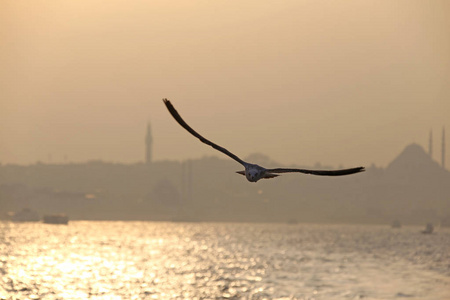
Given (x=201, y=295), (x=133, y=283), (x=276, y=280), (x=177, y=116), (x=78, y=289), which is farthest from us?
(x=276, y=280)

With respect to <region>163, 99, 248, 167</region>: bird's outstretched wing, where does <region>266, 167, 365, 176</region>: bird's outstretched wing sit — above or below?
below

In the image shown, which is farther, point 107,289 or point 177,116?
point 107,289

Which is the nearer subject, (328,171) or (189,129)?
(328,171)

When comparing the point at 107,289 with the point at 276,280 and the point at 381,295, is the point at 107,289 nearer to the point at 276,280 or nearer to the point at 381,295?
the point at 276,280

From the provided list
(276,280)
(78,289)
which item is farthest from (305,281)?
(78,289)

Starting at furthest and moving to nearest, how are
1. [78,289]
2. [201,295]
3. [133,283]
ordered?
[133,283], [78,289], [201,295]

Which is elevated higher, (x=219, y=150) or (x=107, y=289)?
(x=219, y=150)

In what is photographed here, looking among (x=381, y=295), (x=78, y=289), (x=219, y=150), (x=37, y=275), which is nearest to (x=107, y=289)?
(x=78, y=289)

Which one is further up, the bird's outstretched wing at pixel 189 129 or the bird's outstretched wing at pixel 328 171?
the bird's outstretched wing at pixel 189 129

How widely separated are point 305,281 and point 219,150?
178499 mm

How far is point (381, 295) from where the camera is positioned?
176250 millimetres

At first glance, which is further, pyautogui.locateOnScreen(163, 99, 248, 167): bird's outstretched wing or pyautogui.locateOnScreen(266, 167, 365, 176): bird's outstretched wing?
pyautogui.locateOnScreen(163, 99, 248, 167): bird's outstretched wing

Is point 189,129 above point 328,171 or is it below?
above

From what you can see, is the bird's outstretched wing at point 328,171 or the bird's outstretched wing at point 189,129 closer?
the bird's outstretched wing at point 328,171
